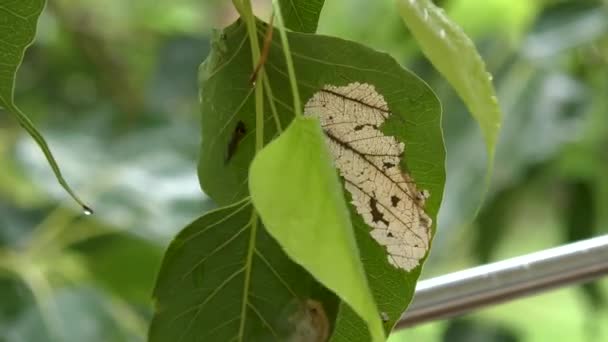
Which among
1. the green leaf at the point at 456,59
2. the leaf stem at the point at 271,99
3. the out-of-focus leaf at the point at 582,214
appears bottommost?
the out-of-focus leaf at the point at 582,214

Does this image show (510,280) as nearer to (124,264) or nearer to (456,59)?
(456,59)

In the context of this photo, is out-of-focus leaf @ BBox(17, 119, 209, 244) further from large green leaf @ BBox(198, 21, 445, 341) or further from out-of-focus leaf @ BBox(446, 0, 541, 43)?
large green leaf @ BBox(198, 21, 445, 341)

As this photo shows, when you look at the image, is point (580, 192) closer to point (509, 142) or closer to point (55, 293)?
point (509, 142)

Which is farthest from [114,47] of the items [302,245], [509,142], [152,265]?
[302,245]

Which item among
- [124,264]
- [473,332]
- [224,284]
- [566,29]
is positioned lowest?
[473,332]

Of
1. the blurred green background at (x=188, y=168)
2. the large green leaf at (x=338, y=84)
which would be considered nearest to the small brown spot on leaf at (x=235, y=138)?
the large green leaf at (x=338, y=84)

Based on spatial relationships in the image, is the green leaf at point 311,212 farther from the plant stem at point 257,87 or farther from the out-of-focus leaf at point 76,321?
the out-of-focus leaf at point 76,321

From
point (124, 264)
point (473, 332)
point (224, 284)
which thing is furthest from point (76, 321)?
point (224, 284)
